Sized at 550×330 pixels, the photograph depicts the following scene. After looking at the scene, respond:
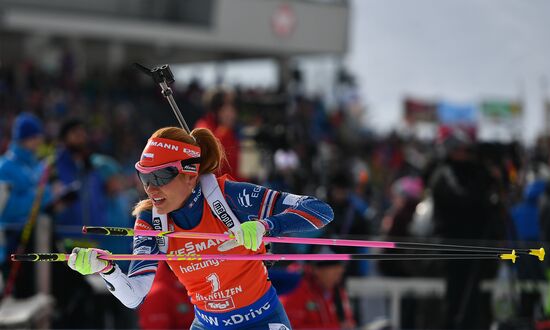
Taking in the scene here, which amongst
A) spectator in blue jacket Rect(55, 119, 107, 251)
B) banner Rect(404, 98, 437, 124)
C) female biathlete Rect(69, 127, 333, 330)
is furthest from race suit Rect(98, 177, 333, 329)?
banner Rect(404, 98, 437, 124)

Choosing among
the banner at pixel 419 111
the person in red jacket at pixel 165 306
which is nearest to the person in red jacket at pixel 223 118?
the person in red jacket at pixel 165 306

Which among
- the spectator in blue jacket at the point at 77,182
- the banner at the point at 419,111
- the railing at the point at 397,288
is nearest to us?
the spectator in blue jacket at the point at 77,182

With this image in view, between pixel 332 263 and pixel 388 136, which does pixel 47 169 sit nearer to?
pixel 332 263

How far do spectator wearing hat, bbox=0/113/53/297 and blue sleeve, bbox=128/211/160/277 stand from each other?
3.90 m

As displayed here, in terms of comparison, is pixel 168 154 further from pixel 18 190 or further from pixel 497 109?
pixel 497 109

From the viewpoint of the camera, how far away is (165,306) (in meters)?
6.72

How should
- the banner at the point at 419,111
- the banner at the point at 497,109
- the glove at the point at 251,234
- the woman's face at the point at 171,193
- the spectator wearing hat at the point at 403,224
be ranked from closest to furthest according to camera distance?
the glove at the point at 251,234, the woman's face at the point at 171,193, the spectator wearing hat at the point at 403,224, the banner at the point at 419,111, the banner at the point at 497,109

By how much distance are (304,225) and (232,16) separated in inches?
986

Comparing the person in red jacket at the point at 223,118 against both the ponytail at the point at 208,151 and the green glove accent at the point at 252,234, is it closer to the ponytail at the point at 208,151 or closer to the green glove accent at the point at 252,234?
the ponytail at the point at 208,151

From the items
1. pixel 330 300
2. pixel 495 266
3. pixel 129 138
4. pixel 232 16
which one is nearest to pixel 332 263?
pixel 330 300

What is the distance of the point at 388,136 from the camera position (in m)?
26.5

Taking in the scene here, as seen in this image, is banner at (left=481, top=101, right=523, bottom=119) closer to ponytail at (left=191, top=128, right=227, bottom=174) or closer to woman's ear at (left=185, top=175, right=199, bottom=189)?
ponytail at (left=191, top=128, right=227, bottom=174)

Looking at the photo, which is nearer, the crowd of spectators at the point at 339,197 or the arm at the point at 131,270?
the arm at the point at 131,270

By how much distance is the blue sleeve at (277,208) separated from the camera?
406 cm
